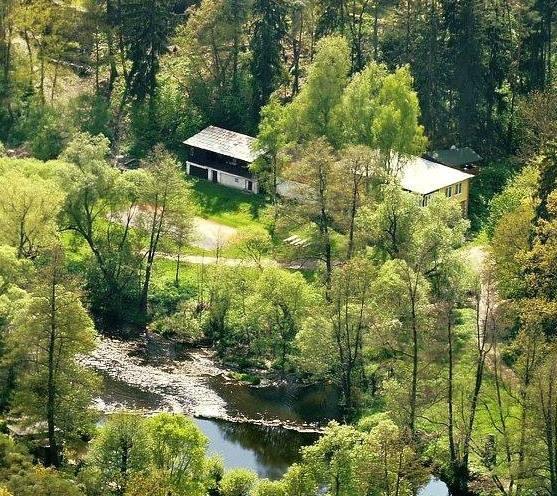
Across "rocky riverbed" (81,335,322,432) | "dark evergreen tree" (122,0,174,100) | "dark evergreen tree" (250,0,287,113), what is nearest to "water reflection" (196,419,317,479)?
"rocky riverbed" (81,335,322,432)

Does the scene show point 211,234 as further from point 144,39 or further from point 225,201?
point 144,39

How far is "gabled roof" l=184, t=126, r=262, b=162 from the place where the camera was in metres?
96.2

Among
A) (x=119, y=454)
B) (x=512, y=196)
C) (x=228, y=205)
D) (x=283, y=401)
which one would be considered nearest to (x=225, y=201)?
(x=228, y=205)

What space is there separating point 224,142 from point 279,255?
54.8ft

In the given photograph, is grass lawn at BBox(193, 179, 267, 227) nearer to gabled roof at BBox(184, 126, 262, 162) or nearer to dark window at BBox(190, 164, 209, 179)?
dark window at BBox(190, 164, 209, 179)

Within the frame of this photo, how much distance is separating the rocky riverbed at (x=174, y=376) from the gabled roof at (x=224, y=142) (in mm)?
22645

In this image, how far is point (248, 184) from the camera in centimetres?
9612

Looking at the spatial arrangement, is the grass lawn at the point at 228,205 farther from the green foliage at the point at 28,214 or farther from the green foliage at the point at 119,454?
the green foliage at the point at 119,454

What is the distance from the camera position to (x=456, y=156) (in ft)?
322

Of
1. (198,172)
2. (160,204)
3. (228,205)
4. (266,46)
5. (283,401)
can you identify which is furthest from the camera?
(266,46)

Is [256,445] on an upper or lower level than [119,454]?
lower

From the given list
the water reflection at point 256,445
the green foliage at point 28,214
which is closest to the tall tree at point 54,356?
the water reflection at point 256,445

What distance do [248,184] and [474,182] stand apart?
17.1 m

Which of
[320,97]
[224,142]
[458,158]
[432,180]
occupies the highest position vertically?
[320,97]
